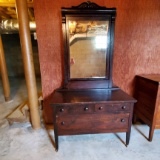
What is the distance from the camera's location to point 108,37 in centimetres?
177

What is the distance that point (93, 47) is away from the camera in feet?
5.98

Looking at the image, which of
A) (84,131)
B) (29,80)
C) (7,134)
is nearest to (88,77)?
(84,131)

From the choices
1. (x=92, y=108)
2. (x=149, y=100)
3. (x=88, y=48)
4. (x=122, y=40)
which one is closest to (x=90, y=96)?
(x=92, y=108)

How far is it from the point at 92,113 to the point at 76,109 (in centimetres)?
21

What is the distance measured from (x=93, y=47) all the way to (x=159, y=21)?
3.46ft

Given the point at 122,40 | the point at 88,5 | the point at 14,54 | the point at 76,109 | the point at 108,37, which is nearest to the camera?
the point at 76,109

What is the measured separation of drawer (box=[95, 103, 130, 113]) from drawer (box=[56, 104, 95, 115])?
76 mm

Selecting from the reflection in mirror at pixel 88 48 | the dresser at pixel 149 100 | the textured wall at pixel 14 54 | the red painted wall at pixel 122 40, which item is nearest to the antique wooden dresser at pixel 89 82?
the reflection in mirror at pixel 88 48

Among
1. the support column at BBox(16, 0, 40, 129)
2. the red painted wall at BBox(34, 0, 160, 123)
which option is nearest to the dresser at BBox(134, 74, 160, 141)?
the red painted wall at BBox(34, 0, 160, 123)

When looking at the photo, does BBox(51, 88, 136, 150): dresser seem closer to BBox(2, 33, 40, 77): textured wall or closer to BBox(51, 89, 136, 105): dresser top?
BBox(51, 89, 136, 105): dresser top

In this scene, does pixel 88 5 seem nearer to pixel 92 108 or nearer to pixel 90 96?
pixel 90 96

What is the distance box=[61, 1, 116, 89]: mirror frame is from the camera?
5.44 ft

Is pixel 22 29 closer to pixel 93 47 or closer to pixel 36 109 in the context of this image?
pixel 93 47

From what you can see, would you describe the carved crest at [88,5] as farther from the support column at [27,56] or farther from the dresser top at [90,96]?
the dresser top at [90,96]
